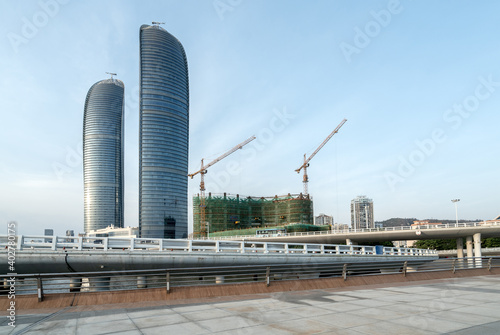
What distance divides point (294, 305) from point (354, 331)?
372 cm

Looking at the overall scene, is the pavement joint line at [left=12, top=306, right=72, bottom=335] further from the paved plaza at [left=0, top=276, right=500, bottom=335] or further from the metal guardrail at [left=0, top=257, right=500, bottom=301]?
the metal guardrail at [left=0, top=257, right=500, bottom=301]

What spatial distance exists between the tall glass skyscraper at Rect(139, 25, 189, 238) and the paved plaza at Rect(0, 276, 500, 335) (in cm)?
16660

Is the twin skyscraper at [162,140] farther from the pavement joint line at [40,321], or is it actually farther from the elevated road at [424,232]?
the pavement joint line at [40,321]

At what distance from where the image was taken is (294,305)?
11836 mm

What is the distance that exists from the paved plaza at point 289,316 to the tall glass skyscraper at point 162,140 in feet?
547

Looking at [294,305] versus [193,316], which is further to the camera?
[294,305]

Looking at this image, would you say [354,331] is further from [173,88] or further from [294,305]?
[173,88]

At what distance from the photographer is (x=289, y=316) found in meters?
10.1

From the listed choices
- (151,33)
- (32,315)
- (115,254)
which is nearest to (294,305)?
(32,315)

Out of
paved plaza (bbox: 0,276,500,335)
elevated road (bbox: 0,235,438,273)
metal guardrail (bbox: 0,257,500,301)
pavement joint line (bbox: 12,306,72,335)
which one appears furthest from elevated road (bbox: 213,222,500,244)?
pavement joint line (bbox: 12,306,72,335)

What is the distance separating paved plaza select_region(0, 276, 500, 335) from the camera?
27.9 feet

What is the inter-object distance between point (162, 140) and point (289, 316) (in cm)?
17196

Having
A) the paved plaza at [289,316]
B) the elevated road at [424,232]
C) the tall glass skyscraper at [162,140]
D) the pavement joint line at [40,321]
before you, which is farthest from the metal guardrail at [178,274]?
the tall glass skyscraper at [162,140]

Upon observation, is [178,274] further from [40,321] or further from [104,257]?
[104,257]
